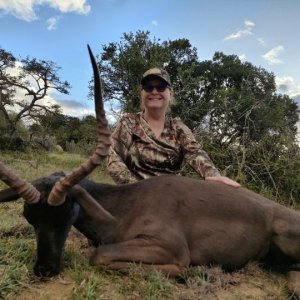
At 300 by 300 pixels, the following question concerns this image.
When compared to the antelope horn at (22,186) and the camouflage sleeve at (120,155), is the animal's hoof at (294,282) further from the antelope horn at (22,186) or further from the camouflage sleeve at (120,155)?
the antelope horn at (22,186)

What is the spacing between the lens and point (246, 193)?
16.2 ft

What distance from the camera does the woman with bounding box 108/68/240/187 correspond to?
19.5 ft

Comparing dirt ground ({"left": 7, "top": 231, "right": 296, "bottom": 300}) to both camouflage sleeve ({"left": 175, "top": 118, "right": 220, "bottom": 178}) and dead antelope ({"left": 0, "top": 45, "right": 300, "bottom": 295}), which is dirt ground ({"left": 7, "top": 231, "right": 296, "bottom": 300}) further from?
camouflage sleeve ({"left": 175, "top": 118, "right": 220, "bottom": 178})

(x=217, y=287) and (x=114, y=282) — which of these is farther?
(x=217, y=287)

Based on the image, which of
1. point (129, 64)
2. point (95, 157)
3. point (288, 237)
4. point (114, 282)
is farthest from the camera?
point (129, 64)

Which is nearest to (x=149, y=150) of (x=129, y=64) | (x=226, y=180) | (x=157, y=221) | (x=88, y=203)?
(x=226, y=180)

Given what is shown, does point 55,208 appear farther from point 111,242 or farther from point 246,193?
point 246,193

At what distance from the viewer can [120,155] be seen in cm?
590

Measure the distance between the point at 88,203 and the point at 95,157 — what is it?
638 mm

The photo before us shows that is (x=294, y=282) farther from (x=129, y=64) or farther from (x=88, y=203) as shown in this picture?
(x=129, y=64)

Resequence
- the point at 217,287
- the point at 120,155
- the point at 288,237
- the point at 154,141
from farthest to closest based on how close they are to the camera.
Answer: the point at 154,141, the point at 120,155, the point at 288,237, the point at 217,287

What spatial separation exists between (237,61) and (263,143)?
2194 centimetres

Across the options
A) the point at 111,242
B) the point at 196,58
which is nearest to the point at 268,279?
the point at 111,242

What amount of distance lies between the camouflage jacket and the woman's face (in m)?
0.26
